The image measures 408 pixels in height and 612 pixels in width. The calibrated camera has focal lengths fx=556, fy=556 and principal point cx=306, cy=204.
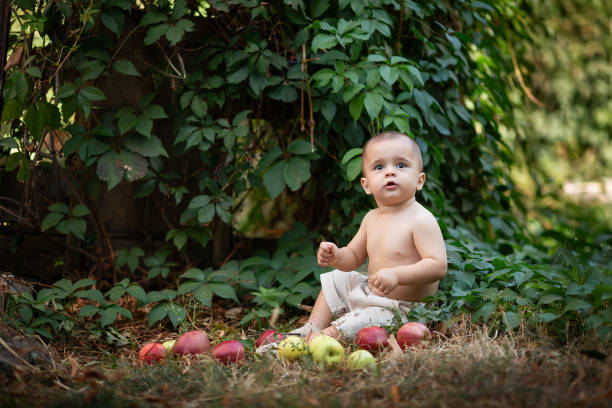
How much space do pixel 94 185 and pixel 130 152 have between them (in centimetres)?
30

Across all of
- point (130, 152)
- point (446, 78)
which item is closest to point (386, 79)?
point (446, 78)

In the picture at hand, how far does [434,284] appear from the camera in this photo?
2143mm

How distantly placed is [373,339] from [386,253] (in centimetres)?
39

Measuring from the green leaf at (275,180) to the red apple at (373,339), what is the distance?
0.94 m

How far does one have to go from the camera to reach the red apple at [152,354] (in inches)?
73.0

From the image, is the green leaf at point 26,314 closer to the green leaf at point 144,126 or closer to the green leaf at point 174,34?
the green leaf at point 144,126

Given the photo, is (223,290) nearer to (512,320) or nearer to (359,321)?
(359,321)

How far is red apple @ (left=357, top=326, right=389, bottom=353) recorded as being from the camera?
1819 millimetres

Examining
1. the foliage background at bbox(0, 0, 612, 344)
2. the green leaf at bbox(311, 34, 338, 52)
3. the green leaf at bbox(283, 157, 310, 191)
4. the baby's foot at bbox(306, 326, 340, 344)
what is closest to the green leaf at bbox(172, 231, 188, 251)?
the foliage background at bbox(0, 0, 612, 344)

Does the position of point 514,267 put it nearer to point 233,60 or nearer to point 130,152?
point 233,60

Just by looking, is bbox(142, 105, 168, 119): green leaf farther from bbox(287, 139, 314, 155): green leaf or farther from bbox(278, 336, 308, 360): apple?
bbox(278, 336, 308, 360): apple

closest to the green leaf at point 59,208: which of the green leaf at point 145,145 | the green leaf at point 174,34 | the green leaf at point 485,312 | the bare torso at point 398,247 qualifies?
the green leaf at point 145,145

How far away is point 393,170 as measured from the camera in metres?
2.10

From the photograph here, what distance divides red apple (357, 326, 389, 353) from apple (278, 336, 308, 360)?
0.66 feet
